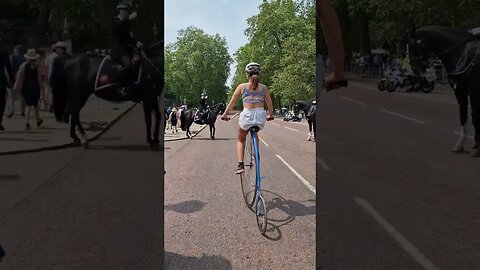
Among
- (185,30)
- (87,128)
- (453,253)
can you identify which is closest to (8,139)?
(87,128)

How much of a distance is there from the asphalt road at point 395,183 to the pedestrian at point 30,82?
1.43 metres

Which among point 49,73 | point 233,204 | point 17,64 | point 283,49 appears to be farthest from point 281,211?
point 17,64

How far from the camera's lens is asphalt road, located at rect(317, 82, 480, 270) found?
7.22 feet

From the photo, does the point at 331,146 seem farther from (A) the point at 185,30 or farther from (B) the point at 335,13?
(A) the point at 185,30

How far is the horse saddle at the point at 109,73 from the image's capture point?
88.2 inches

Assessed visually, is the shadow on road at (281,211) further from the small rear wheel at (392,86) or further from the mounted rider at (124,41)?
the mounted rider at (124,41)

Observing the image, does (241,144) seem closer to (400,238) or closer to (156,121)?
(156,121)

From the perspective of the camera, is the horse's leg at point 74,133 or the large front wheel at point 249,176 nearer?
the horse's leg at point 74,133

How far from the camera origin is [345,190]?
2.38 metres

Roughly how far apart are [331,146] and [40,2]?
1624 mm

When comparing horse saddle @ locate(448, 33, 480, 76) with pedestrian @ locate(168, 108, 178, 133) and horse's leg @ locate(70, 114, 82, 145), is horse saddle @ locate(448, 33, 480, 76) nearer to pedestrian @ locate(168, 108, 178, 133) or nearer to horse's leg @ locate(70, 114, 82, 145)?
pedestrian @ locate(168, 108, 178, 133)

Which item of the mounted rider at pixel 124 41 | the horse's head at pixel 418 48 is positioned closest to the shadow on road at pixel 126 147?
the mounted rider at pixel 124 41

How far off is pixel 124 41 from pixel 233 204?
4.32 ft

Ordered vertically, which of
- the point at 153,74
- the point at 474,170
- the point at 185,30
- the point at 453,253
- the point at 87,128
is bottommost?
the point at 453,253
